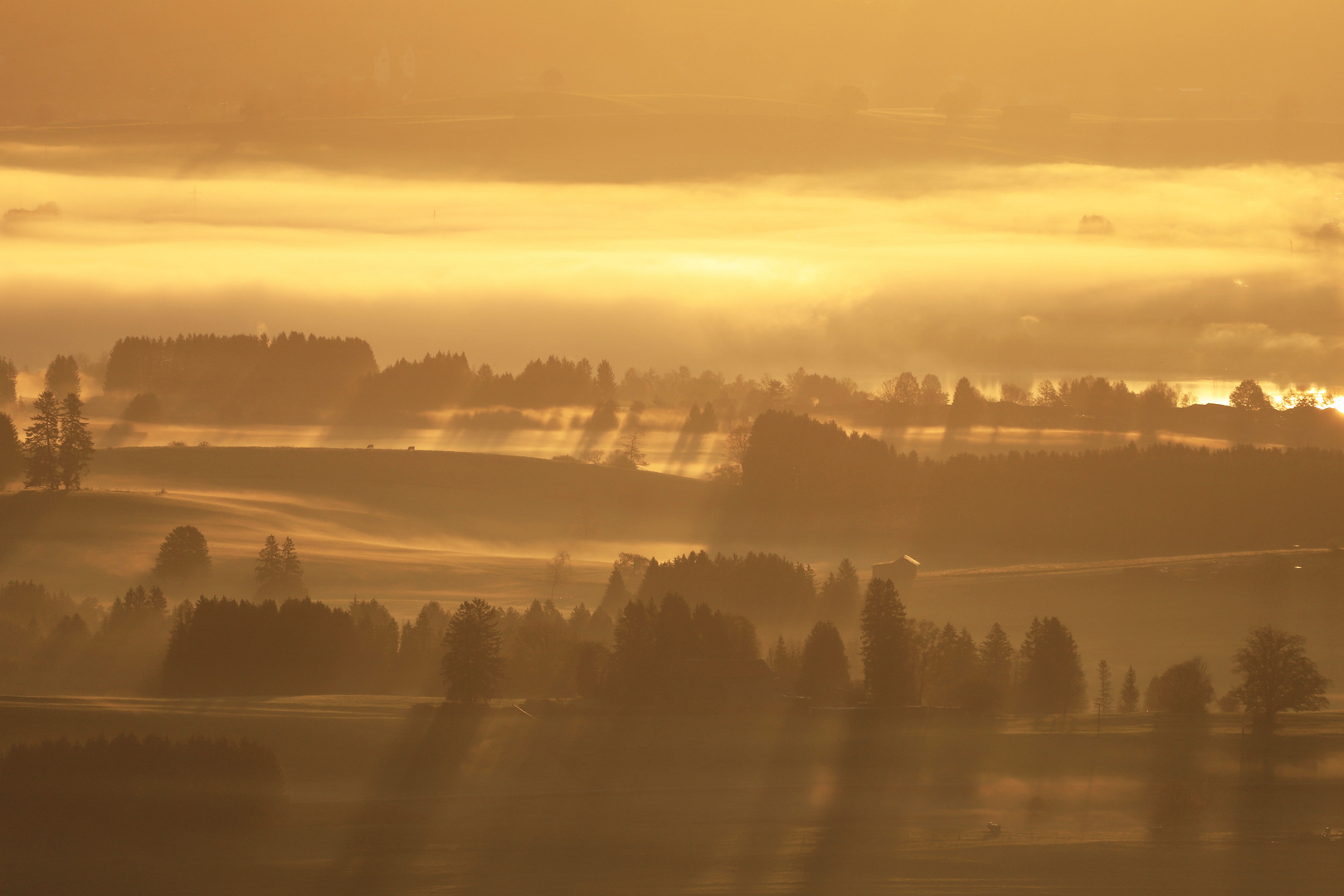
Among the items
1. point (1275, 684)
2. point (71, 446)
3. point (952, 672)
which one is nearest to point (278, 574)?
point (71, 446)

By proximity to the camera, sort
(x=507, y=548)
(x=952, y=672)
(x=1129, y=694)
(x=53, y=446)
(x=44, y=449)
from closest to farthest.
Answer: (x=952, y=672) → (x=1129, y=694) → (x=44, y=449) → (x=53, y=446) → (x=507, y=548)

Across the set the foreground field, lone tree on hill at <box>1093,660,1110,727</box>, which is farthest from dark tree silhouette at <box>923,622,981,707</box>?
lone tree on hill at <box>1093,660,1110,727</box>

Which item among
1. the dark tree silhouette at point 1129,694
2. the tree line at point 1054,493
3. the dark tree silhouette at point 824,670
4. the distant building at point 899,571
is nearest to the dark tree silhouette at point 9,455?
the tree line at point 1054,493

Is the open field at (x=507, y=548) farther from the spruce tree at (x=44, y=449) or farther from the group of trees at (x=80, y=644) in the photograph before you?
the group of trees at (x=80, y=644)

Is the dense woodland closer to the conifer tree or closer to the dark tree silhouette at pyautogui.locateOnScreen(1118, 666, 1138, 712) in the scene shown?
the dark tree silhouette at pyautogui.locateOnScreen(1118, 666, 1138, 712)

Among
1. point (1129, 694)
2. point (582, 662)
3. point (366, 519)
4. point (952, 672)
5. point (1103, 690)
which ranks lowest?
point (1129, 694)

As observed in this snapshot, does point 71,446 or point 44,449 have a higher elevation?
point 71,446

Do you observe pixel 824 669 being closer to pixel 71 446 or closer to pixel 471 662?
pixel 471 662
